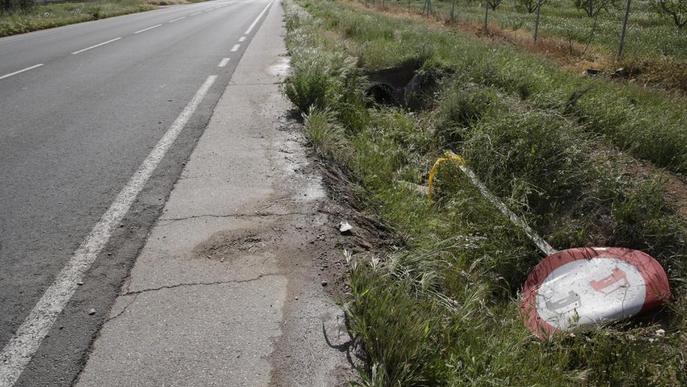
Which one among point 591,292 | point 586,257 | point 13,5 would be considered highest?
point 13,5

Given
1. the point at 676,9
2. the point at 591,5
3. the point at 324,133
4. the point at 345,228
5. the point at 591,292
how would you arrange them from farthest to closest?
the point at 591,5
the point at 676,9
the point at 324,133
the point at 591,292
the point at 345,228

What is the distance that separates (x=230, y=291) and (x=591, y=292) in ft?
9.04

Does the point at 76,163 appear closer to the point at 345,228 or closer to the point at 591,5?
the point at 345,228

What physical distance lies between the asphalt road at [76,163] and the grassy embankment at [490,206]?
1467 millimetres

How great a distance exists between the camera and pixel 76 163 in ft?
15.0

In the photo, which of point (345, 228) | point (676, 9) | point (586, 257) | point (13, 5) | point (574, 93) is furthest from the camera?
point (13, 5)

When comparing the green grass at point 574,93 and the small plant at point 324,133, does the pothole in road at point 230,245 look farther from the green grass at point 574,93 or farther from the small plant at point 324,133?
the green grass at point 574,93

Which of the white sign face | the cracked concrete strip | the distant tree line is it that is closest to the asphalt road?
the cracked concrete strip

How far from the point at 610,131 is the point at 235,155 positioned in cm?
456

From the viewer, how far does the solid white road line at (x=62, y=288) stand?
2.24 metres

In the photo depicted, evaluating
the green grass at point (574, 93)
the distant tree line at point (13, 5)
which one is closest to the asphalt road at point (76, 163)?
the green grass at point (574, 93)

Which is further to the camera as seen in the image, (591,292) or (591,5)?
(591,5)

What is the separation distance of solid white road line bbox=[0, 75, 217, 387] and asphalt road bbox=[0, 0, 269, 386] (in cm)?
4

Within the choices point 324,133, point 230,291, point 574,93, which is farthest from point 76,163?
point 574,93
